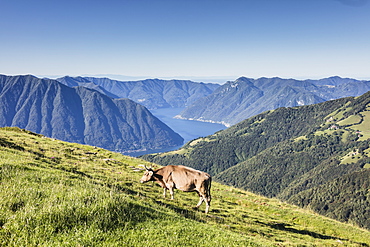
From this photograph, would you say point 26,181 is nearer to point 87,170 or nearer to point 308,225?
point 87,170

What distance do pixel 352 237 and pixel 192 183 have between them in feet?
51.9

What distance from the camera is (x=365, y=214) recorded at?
187000mm

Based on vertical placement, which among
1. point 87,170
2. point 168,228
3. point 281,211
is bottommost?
point 281,211

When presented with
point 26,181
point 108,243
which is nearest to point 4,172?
point 26,181

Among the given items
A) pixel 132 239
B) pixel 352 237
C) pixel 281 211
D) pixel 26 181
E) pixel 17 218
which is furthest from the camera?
pixel 281 211

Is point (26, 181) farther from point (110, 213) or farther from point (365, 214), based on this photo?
point (365, 214)

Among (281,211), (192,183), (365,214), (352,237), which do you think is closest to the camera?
(192,183)

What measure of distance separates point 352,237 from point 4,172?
25918mm

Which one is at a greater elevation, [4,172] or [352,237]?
[4,172]

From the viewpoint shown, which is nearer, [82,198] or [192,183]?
[82,198]

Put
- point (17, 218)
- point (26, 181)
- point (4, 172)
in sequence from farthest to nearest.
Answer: point (4, 172) < point (26, 181) < point (17, 218)

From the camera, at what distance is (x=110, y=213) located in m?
8.71

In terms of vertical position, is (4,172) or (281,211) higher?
(4,172)

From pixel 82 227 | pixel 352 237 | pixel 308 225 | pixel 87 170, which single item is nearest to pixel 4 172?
pixel 82 227
